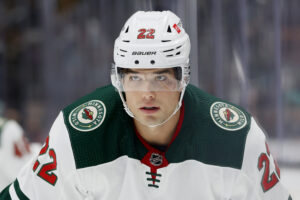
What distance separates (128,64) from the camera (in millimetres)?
1468

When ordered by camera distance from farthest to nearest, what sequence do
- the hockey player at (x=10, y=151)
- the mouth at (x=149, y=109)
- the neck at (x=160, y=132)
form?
the hockey player at (x=10, y=151)
the neck at (x=160, y=132)
the mouth at (x=149, y=109)

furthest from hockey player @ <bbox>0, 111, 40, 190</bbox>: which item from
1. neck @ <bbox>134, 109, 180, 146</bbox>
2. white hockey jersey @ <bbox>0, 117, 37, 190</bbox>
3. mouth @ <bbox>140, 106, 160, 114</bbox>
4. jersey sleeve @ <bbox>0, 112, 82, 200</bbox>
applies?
mouth @ <bbox>140, 106, 160, 114</bbox>

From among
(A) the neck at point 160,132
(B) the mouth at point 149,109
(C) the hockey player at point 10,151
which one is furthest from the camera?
(C) the hockey player at point 10,151

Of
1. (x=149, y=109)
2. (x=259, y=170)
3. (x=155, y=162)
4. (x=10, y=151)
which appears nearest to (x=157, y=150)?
(x=155, y=162)

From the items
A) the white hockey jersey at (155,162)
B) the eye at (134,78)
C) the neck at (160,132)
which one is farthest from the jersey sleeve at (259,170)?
the eye at (134,78)

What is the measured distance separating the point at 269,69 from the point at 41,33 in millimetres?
1824

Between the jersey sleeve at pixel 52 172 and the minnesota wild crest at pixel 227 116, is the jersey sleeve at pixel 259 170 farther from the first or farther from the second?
the jersey sleeve at pixel 52 172

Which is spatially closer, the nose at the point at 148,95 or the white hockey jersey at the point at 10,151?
the nose at the point at 148,95

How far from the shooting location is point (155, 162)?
1562 millimetres

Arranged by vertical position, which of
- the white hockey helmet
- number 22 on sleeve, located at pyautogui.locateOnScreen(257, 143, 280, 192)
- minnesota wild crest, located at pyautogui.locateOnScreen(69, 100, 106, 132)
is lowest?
Answer: number 22 on sleeve, located at pyautogui.locateOnScreen(257, 143, 280, 192)

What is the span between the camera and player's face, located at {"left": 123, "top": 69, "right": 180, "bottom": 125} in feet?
4.75

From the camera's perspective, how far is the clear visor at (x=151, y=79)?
146 centimetres

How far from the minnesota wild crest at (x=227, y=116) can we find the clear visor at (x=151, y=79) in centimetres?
14

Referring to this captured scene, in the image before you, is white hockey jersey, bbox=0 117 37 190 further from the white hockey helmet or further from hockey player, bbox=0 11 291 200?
the white hockey helmet
